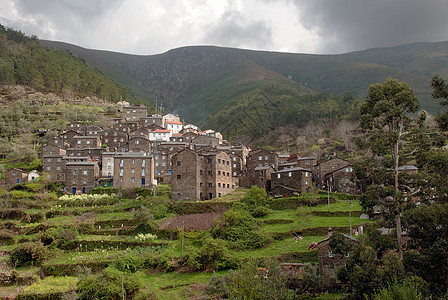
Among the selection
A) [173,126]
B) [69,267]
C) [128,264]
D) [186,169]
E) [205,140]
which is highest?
[173,126]

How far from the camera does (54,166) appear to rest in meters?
72.3

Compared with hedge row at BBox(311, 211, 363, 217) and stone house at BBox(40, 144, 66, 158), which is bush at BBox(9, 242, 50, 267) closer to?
hedge row at BBox(311, 211, 363, 217)

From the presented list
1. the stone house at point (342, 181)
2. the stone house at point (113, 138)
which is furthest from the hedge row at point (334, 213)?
the stone house at point (113, 138)

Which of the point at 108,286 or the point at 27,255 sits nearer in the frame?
the point at 108,286

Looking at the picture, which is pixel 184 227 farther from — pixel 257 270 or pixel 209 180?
pixel 257 270

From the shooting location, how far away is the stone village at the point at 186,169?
58156 mm

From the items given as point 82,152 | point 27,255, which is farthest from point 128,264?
point 82,152

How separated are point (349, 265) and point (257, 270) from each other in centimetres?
649

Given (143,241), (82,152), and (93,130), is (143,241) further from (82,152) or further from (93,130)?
(93,130)

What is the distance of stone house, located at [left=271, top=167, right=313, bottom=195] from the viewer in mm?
57438

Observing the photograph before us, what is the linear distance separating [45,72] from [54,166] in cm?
5913

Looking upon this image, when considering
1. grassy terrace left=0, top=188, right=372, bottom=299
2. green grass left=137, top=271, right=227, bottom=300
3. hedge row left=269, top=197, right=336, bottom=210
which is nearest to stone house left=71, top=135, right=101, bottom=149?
grassy terrace left=0, top=188, right=372, bottom=299

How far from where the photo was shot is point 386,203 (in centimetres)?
2848

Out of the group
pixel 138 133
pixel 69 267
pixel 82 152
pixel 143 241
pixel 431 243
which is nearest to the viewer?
pixel 431 243
